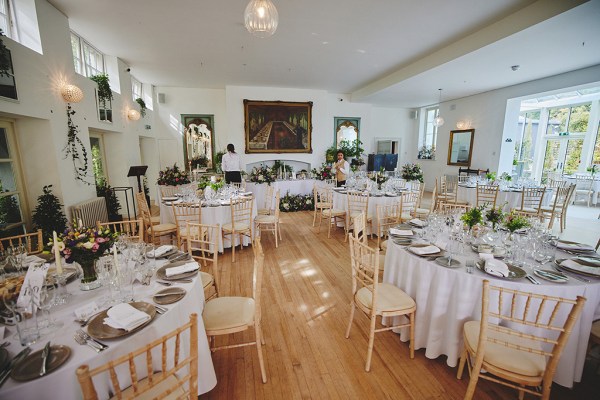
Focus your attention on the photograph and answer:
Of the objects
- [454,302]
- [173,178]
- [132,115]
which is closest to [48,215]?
[173,178]

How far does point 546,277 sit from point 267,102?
30.1ft

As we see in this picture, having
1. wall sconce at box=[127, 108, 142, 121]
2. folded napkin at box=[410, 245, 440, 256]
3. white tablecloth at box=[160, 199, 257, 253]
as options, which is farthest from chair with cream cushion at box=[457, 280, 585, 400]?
Result: wall sconce at box=[127, 108, 142, 121]

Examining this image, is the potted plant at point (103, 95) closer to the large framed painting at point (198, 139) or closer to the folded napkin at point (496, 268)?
the large framed painting at point (198, 139)

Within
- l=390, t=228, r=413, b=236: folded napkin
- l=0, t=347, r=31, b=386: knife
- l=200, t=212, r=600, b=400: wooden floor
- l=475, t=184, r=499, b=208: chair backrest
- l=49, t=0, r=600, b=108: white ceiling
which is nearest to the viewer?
l=0, t=347, r=31, b=386: knife

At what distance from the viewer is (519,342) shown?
2014mm

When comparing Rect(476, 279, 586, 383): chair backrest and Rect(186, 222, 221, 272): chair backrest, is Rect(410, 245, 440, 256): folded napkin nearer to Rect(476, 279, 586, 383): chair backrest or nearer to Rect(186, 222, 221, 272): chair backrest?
Rect(476, 279, 586, 383): chair backrest

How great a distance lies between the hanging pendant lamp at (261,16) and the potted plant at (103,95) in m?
4.90

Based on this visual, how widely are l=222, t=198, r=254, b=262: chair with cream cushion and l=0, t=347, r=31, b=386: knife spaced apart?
324cm

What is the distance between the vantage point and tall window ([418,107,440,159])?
39.5 ft

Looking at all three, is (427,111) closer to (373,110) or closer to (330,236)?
(373,110)

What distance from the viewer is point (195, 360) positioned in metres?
1.45

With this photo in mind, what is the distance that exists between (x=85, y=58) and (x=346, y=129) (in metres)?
8.61

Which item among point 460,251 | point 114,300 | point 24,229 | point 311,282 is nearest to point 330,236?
point 311,282

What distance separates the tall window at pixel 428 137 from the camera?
39.5 feet
